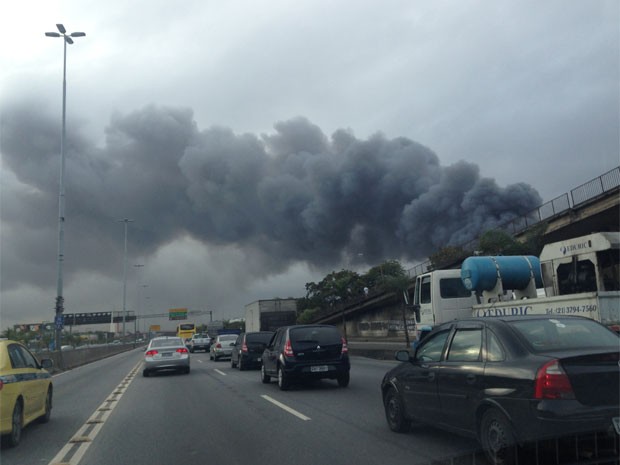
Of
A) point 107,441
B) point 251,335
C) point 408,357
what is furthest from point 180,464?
point 251,335

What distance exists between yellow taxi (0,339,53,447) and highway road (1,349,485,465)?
28cm

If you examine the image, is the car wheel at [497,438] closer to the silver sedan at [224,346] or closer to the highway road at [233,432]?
the highway road at [233,432]

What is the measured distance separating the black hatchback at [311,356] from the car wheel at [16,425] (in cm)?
683

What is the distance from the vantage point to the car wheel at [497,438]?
573 centimetres

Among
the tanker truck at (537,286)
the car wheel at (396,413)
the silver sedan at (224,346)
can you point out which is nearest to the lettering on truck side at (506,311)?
the tanker truck at (537,286)

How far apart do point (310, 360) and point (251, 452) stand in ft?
23.6

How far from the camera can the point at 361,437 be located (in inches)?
319

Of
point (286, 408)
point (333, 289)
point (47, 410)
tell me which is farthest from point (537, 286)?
point (333, 289)

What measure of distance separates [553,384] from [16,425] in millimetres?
7104

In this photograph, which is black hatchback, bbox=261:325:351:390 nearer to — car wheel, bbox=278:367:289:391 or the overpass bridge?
car wheel, bbox=278:367:289:391

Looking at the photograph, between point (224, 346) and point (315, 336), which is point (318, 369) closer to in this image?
point (315, 336)

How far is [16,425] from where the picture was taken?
844 centimetres

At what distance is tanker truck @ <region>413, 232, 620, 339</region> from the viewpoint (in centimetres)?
1002

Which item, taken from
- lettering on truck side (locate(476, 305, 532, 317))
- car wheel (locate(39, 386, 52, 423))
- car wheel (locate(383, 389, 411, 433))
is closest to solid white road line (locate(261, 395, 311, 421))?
car wheel (locate(383, 389, 411, 433))
